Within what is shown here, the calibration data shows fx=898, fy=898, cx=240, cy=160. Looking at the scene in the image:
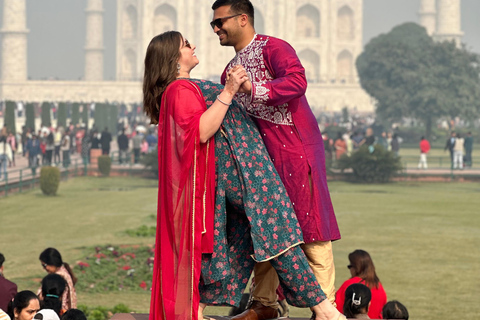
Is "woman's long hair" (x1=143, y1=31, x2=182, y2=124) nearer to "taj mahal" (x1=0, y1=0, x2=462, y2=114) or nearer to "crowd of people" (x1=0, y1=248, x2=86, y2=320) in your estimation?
"crowd of people" (x1=0, y1=248, x2=86, y2=320)

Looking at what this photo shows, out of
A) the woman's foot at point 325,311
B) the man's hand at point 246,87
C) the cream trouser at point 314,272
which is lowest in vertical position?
the woman's foot at point 325,311

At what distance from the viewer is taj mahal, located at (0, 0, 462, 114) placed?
48.8 meters

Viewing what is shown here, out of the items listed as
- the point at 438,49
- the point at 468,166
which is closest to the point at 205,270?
the point at 468,166

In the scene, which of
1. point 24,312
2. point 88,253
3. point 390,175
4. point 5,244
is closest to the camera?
point 24,312

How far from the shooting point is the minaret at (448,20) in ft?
177

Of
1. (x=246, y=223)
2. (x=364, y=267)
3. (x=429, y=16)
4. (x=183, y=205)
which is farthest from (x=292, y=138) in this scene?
(x=429, y=16)

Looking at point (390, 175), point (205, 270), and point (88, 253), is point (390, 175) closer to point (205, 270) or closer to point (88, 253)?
point (88, 253)

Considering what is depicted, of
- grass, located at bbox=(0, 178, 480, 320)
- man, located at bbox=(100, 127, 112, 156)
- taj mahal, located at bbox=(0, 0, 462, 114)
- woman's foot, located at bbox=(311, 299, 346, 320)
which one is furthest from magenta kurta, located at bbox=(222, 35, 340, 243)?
taj mahal, located at bbox=(0, 0, 462, 114)

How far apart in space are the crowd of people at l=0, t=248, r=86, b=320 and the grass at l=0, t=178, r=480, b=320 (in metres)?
1.96

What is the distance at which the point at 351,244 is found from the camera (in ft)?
31.2

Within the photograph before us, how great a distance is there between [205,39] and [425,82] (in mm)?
27422

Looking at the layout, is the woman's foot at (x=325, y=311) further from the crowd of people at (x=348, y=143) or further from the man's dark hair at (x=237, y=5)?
the crowd of people at (x=348, y=143)

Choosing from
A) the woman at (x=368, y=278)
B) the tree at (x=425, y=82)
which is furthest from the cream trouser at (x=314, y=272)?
the tree at (x=425, y=82)

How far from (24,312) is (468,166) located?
15116 mm
